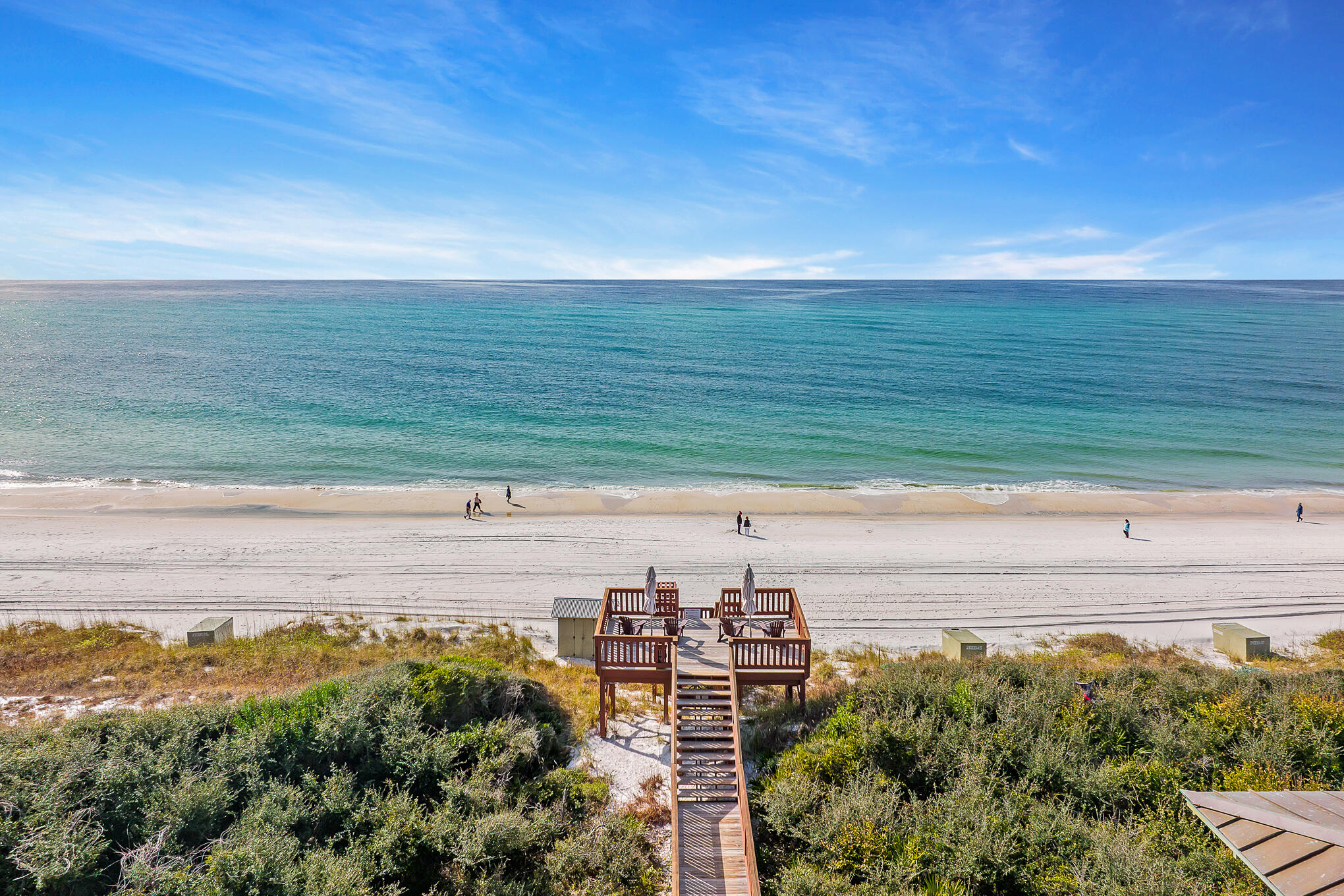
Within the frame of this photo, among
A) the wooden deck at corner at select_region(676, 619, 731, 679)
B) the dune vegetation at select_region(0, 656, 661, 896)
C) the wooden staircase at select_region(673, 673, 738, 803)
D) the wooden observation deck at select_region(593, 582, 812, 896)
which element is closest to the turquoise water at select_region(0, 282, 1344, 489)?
the wooden observation deck at select_region(593, 582, 812, 896)

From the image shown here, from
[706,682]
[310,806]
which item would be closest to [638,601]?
[706,682]

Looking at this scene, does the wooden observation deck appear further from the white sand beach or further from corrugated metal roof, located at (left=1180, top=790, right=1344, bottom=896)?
the white sand beach

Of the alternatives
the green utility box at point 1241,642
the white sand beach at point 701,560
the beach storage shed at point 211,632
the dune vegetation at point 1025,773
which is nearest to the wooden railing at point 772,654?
the dune vegetation at point 1025,773

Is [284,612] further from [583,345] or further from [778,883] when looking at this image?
[583,345]

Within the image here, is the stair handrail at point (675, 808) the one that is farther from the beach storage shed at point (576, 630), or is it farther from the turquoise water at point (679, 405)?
the turquoise water at point (679, 405)

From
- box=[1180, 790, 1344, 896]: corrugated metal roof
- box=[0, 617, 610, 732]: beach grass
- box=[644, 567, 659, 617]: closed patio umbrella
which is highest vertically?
box=[1180, 790, 1344, 896]: corrugated metal roof
